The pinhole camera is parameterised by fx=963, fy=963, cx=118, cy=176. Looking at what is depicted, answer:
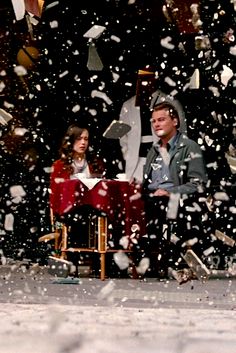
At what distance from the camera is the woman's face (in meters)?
6.50

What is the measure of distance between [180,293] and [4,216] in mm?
2996

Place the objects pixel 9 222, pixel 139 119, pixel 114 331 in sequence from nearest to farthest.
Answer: pixel 114 331 → pixel 139 119 → pixel 9 222

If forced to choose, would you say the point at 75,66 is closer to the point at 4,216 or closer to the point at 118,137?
the point at 118,137

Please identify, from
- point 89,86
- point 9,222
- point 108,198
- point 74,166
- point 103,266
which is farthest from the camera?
point 9,222

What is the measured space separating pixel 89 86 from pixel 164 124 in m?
1.40

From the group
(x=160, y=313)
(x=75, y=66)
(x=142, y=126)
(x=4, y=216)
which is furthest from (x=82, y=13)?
(x=160, y=313)

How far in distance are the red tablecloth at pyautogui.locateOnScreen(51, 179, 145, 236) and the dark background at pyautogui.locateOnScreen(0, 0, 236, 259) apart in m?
1.32

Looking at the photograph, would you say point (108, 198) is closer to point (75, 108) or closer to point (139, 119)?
point (139, 119)

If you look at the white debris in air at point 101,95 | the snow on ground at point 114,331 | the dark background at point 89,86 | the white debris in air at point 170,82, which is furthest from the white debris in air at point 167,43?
the snow on ground at point 114,331

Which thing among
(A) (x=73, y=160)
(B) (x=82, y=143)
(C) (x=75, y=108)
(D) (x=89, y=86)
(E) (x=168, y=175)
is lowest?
(E) (x=168, y=175)

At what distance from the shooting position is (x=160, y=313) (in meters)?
3.44

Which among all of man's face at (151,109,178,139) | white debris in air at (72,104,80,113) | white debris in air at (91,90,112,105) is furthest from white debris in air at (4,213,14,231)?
man's face at (151,109,178,139)

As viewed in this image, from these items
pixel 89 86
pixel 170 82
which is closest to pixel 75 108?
pixel 89 86

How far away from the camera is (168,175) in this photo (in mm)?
6305
